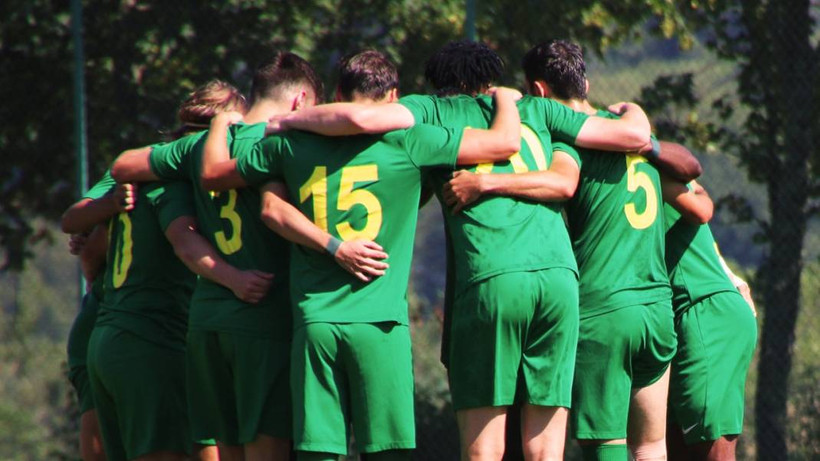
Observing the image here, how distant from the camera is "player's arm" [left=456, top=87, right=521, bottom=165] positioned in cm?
419

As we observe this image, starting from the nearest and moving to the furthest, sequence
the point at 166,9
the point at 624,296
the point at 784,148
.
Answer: the point at 624,296
the point at 784,148
the point at 166,9

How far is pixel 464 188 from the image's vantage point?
4191 mm

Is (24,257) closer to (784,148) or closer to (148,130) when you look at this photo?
(148,130)

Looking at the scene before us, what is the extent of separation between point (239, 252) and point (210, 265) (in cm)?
12

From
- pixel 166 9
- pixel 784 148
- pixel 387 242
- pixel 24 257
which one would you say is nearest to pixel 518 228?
pixel 387 242

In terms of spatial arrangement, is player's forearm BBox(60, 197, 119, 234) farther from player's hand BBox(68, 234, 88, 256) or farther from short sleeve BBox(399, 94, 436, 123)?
short sleeve BBox(399, 94, 436, 123)

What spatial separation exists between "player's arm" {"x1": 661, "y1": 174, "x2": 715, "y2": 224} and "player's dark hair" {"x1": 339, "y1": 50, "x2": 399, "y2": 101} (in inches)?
47.7

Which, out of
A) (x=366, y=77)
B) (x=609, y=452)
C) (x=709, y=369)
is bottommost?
(x=609, y=452)

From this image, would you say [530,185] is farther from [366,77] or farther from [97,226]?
[97,226]

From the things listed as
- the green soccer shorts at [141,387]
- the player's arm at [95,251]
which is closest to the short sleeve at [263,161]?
the green soccer shorts at [141,387]

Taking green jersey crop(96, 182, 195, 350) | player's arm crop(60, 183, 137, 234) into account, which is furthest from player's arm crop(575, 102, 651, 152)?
player's arm crop(60, 183, 137, 234)

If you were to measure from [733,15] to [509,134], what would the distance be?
447 cm

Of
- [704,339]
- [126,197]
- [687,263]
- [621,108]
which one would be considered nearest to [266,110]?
[126,197]

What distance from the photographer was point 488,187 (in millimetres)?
4191
